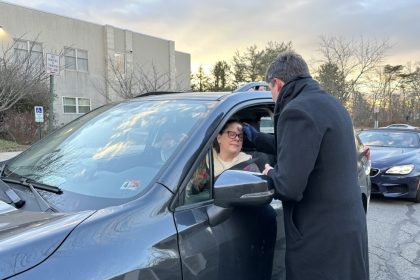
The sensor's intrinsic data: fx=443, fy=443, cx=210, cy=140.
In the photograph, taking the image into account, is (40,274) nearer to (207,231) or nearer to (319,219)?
(207,231)

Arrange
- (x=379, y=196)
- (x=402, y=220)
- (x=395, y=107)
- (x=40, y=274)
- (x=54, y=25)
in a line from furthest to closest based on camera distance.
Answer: (x=395, y=107) → (x=54, y=25) → (x=379, y=196) → (x=402, y=220) → (x=40, y=274)

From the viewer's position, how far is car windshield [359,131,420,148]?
9.59 metres

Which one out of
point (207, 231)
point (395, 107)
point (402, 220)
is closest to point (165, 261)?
point (207, 231)

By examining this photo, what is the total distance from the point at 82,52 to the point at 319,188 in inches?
1211

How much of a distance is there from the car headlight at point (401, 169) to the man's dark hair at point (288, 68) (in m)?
6.26

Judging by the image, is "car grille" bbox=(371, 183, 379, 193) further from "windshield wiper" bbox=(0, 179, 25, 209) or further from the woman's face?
"windshield wiper" bbox=(0, 179, 25, 209)

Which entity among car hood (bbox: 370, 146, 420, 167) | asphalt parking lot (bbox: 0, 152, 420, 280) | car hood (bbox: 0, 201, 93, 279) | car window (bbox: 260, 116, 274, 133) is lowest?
asphalt parking lot (bbox: 0, 152, 420, 280)

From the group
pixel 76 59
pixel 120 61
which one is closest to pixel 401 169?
pixel 76 59

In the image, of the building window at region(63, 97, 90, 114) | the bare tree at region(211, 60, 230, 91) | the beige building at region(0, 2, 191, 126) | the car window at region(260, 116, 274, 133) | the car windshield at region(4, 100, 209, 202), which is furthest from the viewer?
the bare tree at region(211, 60, 230, 91)

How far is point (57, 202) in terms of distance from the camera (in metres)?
2.10

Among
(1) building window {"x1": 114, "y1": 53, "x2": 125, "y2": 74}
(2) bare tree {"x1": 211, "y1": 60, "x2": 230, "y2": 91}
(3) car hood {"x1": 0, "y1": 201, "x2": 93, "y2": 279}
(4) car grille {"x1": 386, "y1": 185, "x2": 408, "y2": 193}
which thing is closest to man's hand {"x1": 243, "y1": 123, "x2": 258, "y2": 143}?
(3) car hood {"x1": 0, "y1": 201, "x2": 93, "y2": 279}

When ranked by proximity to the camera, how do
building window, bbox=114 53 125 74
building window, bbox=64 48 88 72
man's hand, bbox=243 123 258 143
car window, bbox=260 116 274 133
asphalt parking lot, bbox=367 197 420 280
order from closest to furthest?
man's hand, bbox=243 123 258 143, car window, bbox=260 116 274 133, asphalt parking lot, bbox=367 197 420 280, building window, bbox=64 48 88 72, building window, bbox=114 53 125 74

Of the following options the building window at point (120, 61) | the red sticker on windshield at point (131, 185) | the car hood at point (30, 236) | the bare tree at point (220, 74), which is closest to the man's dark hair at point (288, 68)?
the red sticker on windshield at point (131, 185)

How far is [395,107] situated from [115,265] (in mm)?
55063
